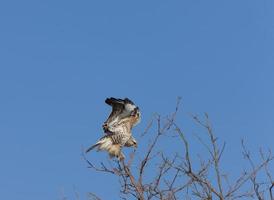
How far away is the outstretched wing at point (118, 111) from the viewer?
32.2 ft

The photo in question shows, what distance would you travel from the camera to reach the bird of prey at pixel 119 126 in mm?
9859

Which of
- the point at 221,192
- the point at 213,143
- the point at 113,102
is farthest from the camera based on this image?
the point at 113,102

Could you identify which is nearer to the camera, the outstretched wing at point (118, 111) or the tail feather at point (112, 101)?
the tail feather at point (112, 101)

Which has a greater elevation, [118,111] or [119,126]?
[118,111]

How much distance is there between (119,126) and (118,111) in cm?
21

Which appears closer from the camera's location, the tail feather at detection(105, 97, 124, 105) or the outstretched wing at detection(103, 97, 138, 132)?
the tail feather at detection(105, 97, 124, 105)

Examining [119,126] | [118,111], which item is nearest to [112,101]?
[118,111]

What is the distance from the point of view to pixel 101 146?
987 cm

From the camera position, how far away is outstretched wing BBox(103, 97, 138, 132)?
983cm

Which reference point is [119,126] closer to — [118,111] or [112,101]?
[118,111]

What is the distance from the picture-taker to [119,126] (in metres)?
10.0

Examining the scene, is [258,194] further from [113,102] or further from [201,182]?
[113,102]

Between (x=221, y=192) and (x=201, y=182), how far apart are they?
0.37 meters

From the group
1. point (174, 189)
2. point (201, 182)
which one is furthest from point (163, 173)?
point (201, 182)
